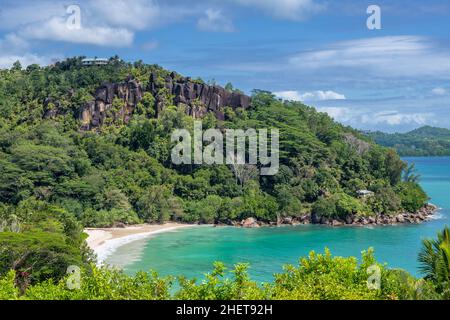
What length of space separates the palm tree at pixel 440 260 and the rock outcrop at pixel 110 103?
40.7 m

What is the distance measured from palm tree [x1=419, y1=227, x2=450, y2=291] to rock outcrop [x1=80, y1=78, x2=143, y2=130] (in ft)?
133

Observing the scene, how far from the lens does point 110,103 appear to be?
50.8 metres

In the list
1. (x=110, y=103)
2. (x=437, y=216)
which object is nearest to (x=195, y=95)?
(x=110, y=103)

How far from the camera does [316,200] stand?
43188mm

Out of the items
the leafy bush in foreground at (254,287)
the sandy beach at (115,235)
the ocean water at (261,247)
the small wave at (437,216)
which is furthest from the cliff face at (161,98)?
the leafy bush in foreground at (254,287)

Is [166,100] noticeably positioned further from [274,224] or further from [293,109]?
[274,224]

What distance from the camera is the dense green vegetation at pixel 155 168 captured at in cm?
3891

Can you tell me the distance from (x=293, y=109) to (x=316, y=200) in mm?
12754

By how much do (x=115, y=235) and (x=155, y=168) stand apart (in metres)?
8.91

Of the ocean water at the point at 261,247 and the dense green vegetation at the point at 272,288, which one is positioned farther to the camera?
the ocean water at the point at 261,247

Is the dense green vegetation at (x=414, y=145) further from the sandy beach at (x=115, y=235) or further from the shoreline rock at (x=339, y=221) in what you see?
the sandy beach at (x=115, y=235)

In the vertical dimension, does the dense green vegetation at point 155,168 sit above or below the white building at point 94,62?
below

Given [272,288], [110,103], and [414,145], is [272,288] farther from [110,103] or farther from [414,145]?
[414,145]

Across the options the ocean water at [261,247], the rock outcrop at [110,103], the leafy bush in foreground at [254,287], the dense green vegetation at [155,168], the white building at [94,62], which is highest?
the white building at [94,62]
